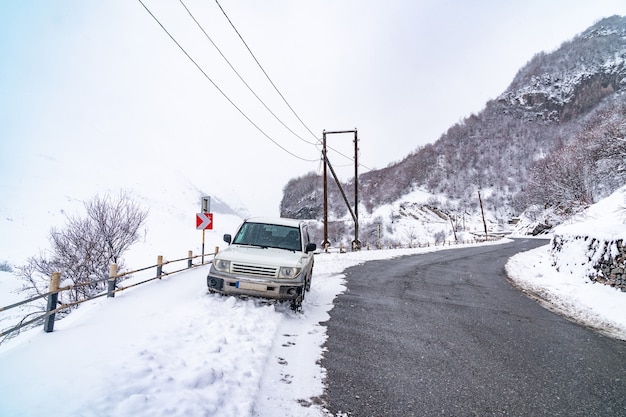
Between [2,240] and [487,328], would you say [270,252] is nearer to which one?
[487,328]

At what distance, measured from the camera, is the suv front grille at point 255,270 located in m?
6.21

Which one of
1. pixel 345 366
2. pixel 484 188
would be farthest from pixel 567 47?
pixel 345 366

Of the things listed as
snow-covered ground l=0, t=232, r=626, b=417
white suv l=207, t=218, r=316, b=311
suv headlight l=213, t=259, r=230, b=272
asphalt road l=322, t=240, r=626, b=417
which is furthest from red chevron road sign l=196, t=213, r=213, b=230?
asphalt road l=322, t=240, r=626, b=417

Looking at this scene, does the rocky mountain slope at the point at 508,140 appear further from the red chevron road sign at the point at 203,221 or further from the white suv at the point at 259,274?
the white suv at the point at 259,274

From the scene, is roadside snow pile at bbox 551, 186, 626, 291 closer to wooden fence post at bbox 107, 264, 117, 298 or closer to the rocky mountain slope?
wooden fence post at bbox 107, 264, 117, 298

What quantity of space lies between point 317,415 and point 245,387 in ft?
2.88

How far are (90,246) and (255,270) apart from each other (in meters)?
14.1

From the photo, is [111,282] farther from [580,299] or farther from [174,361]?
[580,299]

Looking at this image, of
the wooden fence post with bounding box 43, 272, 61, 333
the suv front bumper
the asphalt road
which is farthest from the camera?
the suv front bumper

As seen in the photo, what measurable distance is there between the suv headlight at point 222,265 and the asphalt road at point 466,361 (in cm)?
241

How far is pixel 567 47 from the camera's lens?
5969 inches

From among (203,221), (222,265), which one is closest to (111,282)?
(222,265)

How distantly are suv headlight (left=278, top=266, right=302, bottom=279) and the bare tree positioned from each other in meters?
13.3

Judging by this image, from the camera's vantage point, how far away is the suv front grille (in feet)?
20.4
